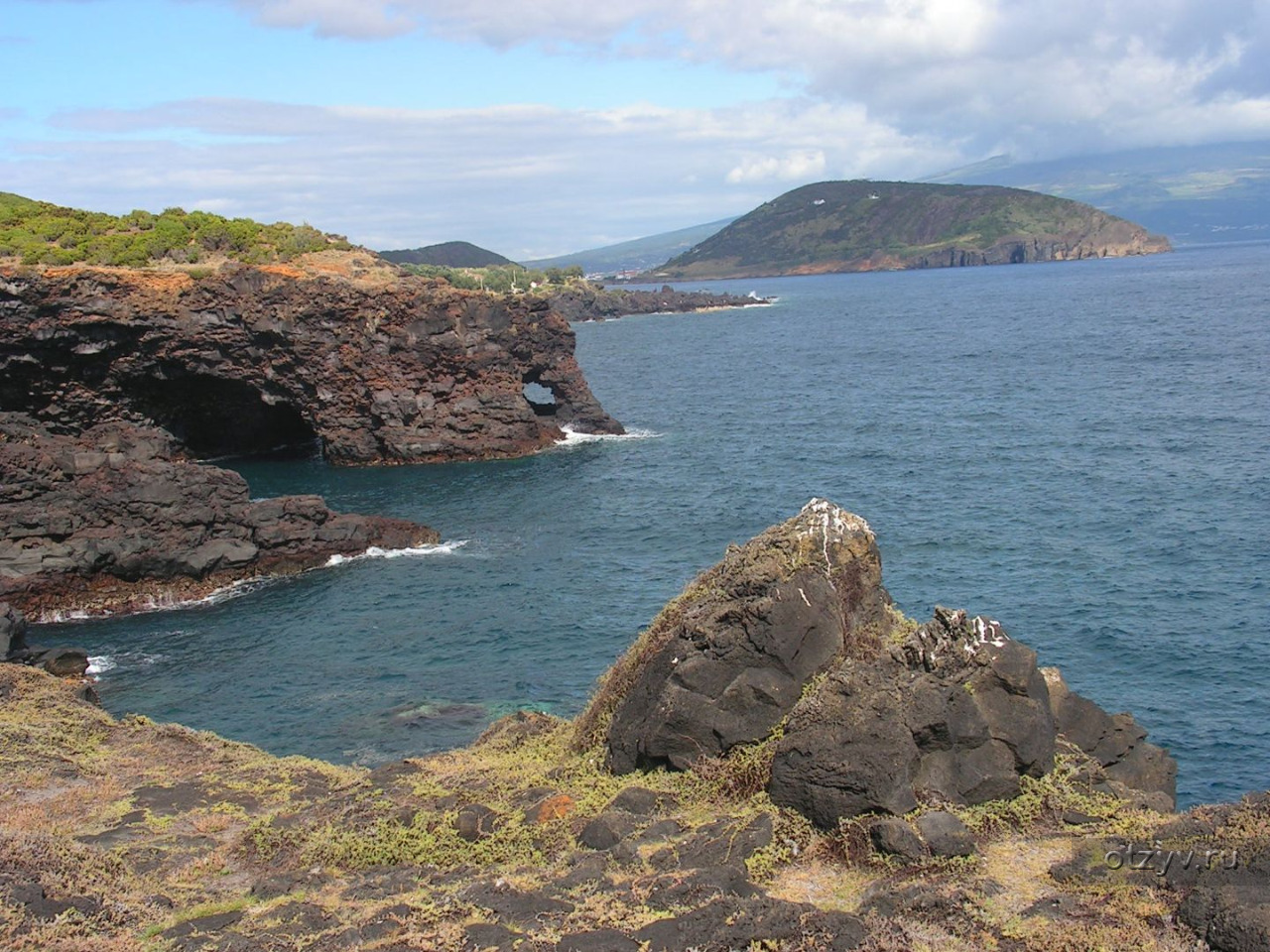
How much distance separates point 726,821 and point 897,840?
99.2 inches

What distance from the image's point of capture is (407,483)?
209 ft

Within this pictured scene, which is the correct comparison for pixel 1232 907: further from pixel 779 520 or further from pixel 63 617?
pixel 63 617

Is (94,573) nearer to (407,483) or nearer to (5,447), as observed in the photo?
(5,447)

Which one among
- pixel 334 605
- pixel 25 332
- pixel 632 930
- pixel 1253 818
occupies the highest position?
pixel 25 332

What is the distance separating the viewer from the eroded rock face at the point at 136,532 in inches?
1687

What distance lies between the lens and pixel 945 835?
574 inches

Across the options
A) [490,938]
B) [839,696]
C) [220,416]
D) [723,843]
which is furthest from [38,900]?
[220,416]

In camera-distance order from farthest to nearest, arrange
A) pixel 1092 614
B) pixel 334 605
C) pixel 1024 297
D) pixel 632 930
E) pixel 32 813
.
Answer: pixel 1024 297
pixel 334 605
pixel 1092 614
pixel 32 813
pixel 632 930

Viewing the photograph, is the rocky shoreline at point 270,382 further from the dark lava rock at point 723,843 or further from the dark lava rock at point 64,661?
the dark lava rock at point 723,843

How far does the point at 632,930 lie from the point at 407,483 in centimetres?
5255

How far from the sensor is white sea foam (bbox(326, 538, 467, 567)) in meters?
48.0

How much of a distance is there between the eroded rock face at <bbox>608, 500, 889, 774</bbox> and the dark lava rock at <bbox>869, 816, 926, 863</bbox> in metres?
3.24

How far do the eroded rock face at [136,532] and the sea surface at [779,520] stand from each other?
6.71 ft

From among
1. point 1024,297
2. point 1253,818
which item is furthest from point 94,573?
point 1024,297
